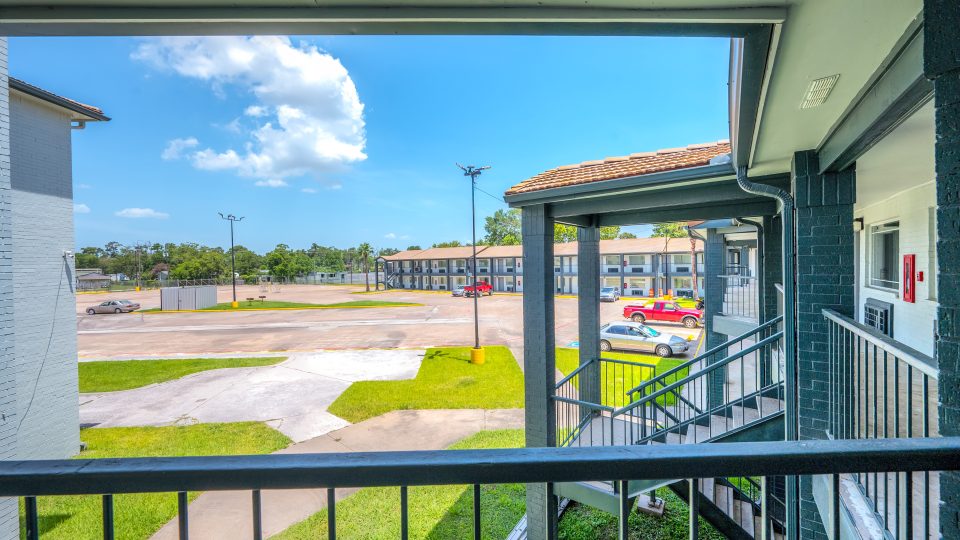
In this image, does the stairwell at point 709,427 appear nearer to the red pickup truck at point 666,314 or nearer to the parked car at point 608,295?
the red pickup truck at point 666,314

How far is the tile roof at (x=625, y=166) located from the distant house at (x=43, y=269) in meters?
7.62

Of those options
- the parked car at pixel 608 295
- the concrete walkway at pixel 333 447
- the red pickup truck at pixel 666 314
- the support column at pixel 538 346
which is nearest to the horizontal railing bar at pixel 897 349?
the support column at pixel 538 346

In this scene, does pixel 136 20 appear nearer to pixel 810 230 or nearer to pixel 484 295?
pixel 810 230

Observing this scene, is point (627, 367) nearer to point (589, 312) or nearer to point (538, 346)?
point (589, 312)

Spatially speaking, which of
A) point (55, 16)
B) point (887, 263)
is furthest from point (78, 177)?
point (887, 263)

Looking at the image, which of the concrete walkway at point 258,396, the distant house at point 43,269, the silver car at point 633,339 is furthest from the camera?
the silver car at point 633,339

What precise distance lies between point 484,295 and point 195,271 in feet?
141

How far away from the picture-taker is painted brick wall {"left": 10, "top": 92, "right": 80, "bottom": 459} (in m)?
6.07

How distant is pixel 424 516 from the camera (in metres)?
5.41

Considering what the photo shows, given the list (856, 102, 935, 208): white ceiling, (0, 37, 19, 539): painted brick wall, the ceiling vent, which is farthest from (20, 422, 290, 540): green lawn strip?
(856, 102, 935, 208): white ceiling

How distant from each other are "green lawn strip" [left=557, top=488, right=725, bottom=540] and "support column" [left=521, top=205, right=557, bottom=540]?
24.0 inches

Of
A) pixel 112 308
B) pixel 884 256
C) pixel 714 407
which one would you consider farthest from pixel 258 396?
→ pixel 112 308

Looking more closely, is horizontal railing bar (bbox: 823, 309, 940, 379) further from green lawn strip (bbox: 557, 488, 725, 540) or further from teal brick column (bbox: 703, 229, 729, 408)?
teal brick column (bbox: 703, 229, 729, 408)

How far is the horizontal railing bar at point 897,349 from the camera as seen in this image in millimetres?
1390
